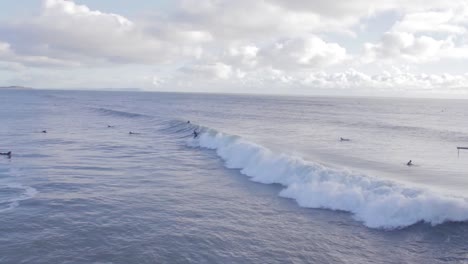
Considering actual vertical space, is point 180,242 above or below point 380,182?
below

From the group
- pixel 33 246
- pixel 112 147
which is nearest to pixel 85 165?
pixel 112 147

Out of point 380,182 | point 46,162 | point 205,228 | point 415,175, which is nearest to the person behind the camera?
point 205,228

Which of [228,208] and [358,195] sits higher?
[358,195]

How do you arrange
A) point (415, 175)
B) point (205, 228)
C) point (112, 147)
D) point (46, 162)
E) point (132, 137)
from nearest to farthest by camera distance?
1. point (205, 228)
2. point (415, 175)
3. point (46, 162)
4. point (112, 147)
5. point (132, 137)

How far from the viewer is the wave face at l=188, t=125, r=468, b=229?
67.9 ft

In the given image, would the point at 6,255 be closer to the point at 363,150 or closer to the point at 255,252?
the point at 255,252

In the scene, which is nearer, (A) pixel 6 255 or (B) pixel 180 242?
(A) pixel 6 255

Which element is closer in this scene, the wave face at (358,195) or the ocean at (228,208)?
the ocean at (228,208)

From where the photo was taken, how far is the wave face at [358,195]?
67.9ft

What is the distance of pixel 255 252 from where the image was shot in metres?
16.9

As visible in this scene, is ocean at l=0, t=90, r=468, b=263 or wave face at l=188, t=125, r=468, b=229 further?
wave face at l=188, t=125, r=468, b=229

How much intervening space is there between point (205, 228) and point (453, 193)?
1796cm

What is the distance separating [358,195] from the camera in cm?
2378

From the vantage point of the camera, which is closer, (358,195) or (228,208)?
(228,208)
